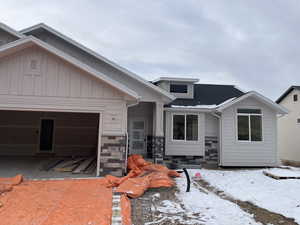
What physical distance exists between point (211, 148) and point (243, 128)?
6.03 ft

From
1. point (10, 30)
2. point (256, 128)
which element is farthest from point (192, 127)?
point (10, 30)

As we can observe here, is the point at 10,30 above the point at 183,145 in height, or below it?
above

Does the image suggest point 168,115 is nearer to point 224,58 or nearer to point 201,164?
point 201,164

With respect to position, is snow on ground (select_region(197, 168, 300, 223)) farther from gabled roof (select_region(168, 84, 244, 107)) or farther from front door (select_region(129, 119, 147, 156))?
gabled roof (select_region(168, 84, 244, 107))

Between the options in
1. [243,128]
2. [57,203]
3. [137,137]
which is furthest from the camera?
[137,137]

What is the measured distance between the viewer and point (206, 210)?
16.3 feet

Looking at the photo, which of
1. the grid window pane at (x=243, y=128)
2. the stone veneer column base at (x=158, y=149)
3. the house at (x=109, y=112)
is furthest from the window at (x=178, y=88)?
the stone veneer column base at (x=158, y=149)

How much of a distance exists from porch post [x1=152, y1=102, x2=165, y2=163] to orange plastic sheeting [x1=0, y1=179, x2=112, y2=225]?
395 cm

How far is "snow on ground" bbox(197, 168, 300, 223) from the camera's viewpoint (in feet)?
17.5

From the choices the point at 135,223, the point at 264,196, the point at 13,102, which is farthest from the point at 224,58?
the point at 135,223

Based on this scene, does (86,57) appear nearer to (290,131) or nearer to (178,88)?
(178,88)

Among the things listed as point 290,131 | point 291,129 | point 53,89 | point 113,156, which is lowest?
point 113,156

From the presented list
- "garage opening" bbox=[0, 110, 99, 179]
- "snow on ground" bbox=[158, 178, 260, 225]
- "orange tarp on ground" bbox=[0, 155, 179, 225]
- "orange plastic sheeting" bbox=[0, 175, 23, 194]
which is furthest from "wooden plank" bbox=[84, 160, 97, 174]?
"snow on ground" bbox=[158, 178, 260, 225]

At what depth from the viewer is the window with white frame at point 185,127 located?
11398 mm
